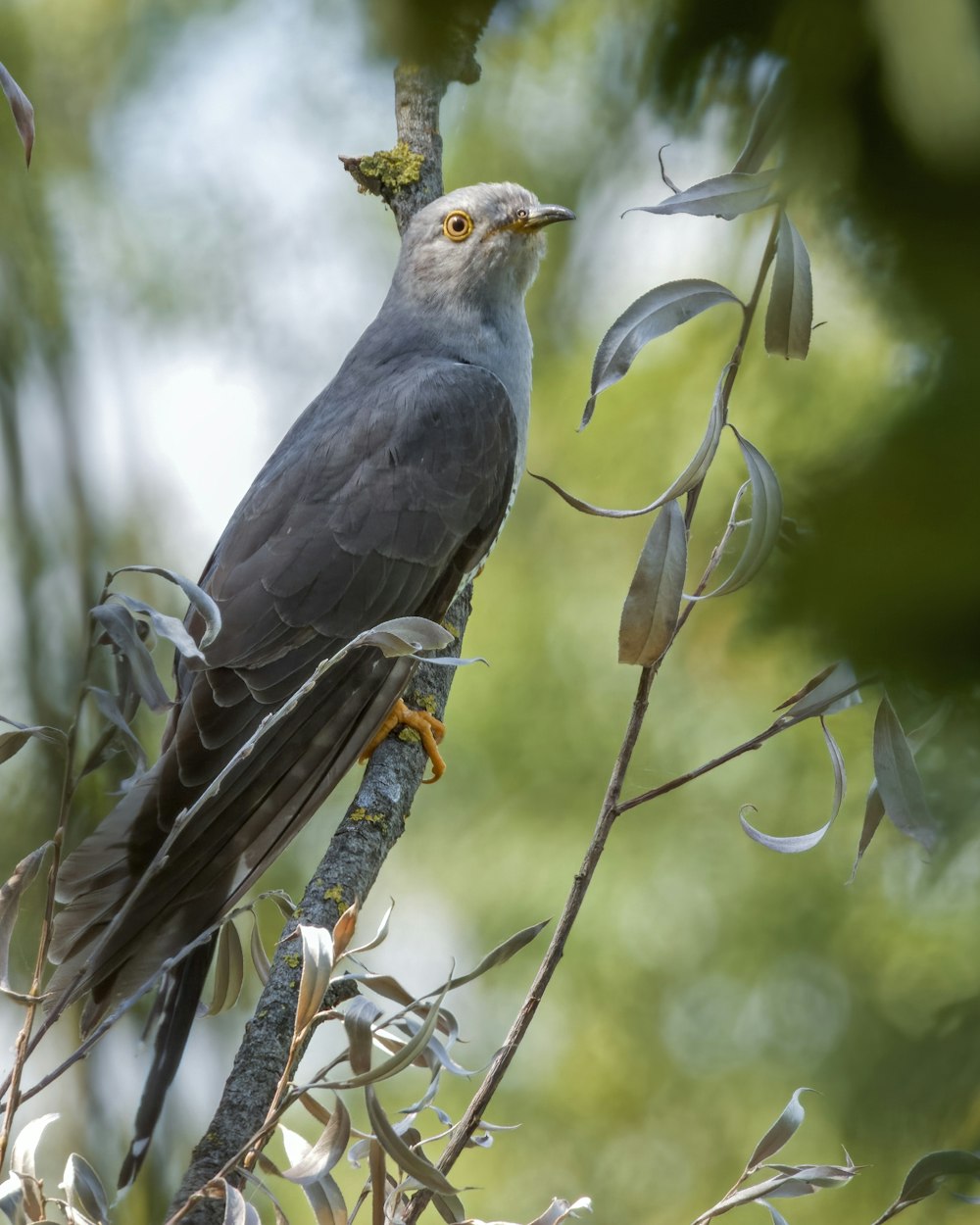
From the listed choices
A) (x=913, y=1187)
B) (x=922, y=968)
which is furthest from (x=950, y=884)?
(x=913, y=1187)

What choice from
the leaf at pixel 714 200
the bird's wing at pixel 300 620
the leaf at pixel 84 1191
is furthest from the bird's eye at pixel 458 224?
the leaf at pixel 84 1191

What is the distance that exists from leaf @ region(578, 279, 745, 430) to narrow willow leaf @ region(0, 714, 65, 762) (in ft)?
2.70

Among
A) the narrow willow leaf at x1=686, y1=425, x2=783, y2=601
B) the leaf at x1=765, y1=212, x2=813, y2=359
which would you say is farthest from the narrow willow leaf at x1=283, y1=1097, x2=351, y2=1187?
the leaf at x1=765, y1=212, x2=813, y2=359

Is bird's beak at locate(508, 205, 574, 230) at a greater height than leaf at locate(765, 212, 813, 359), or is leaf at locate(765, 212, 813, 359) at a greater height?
bird's beak at locate(508, 205, 574, 230)

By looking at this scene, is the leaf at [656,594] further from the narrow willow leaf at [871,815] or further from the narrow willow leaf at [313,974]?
the narrow willow leaf at [313,974]

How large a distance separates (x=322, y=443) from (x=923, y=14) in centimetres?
313

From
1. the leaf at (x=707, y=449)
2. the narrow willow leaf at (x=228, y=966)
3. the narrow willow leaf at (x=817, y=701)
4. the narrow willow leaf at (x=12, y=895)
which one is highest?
the leaf at (x=707, y=449)

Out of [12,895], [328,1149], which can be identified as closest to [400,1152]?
[328,1149]

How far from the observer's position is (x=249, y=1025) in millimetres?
2383

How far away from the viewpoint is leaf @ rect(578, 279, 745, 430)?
49.6 inches

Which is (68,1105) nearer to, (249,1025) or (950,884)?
(249,1025)

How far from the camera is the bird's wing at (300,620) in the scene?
7.39 ft

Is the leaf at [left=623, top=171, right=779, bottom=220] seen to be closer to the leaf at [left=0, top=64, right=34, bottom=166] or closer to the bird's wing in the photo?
the leaf at [left=0, top=64, right=34, bottom=166]

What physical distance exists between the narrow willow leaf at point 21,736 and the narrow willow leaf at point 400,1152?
586mm
